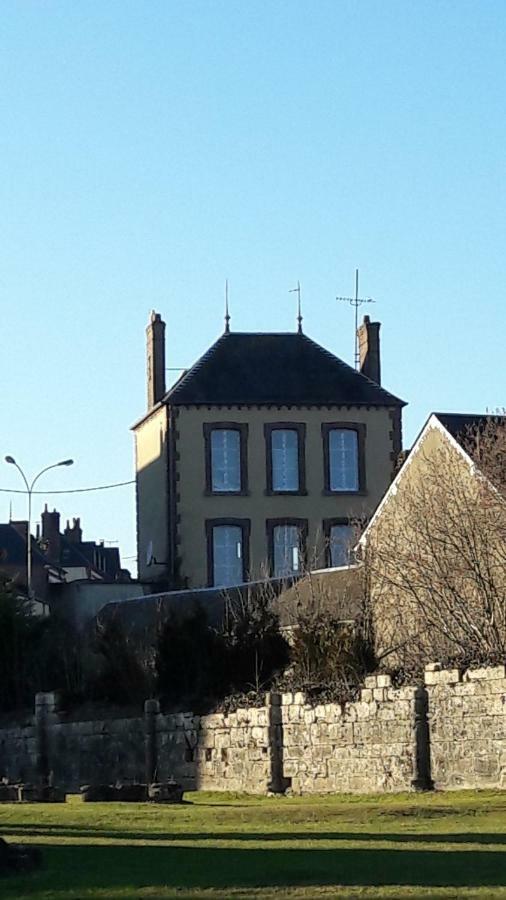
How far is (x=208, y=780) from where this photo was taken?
30.5 meters

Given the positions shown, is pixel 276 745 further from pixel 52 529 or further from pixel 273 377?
pixel 52 529

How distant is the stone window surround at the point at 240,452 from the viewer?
54.9m

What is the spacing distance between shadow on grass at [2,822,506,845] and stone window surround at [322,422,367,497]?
120 feet

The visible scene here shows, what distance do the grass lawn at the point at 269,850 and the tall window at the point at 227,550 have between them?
30.4m

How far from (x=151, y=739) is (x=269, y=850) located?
57.7 ft

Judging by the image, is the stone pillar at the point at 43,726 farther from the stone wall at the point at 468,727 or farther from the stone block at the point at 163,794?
the stone wall at the point at 468,727

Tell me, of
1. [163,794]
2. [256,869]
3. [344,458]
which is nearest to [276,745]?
[163,794]

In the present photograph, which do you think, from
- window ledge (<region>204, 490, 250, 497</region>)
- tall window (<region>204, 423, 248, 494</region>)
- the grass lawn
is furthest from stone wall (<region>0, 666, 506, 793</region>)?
tall window (<region>204, 423, 248, 494</region>)

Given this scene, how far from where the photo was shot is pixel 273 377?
56.8m

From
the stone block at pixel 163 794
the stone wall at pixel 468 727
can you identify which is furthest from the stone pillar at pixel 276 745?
the stone wall at pixel 468 727

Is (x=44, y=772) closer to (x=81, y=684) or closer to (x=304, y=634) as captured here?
(x=81, y=684)

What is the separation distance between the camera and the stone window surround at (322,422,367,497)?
5553cm

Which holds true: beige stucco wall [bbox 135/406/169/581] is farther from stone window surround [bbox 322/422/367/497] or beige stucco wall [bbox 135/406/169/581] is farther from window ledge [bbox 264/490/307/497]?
stone window surround [bbox 322/422/367/497]

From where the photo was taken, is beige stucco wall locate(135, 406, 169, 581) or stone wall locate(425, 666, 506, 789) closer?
stone wall locate(425, 666, 506, 789)
